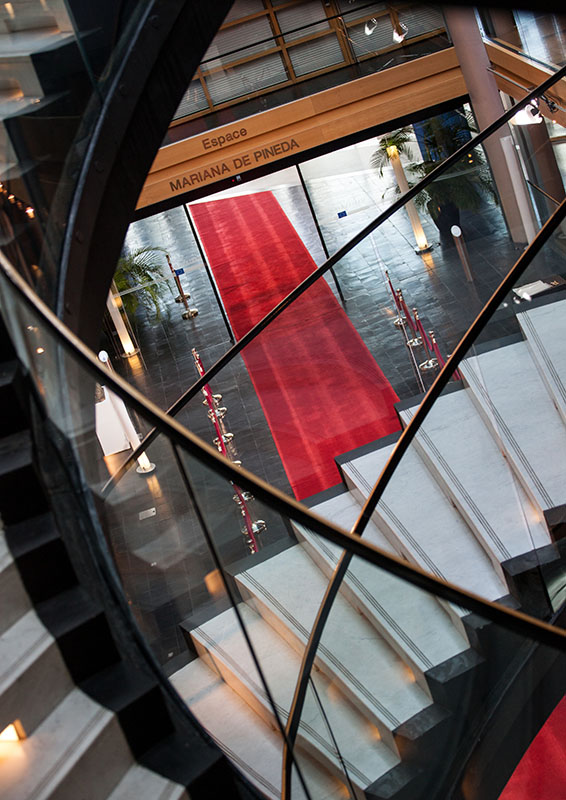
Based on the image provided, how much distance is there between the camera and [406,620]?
9.59ft

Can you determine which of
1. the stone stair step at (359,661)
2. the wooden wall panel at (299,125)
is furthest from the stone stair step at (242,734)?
the wooden wall panel at (299,125)

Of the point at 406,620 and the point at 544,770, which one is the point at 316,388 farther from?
the point at 406,620

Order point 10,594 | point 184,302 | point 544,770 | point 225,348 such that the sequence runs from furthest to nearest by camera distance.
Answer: point 184,302 < point 225,348 < point 544,770 < point 10,594

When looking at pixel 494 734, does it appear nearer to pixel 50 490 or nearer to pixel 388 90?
pixel 50 490

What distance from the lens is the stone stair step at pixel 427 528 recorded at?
493 cm

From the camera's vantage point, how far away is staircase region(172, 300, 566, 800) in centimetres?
283

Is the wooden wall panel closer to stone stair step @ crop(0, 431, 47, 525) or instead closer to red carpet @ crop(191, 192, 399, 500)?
red carpet @ crop(191, 192, 399, 500)

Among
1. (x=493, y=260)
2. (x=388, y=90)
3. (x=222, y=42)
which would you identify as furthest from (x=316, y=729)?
(x=222, y=42)

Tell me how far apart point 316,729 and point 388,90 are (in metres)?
9.13

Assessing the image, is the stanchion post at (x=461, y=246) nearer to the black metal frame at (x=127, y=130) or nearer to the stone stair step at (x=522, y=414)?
the stone stair step at (x=522, y=414)

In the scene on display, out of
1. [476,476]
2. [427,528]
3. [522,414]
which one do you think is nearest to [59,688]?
[427,528]

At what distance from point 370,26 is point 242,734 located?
9438 mm

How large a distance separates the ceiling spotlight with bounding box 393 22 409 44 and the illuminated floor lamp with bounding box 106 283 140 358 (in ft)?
14.7

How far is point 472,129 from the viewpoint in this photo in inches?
437
